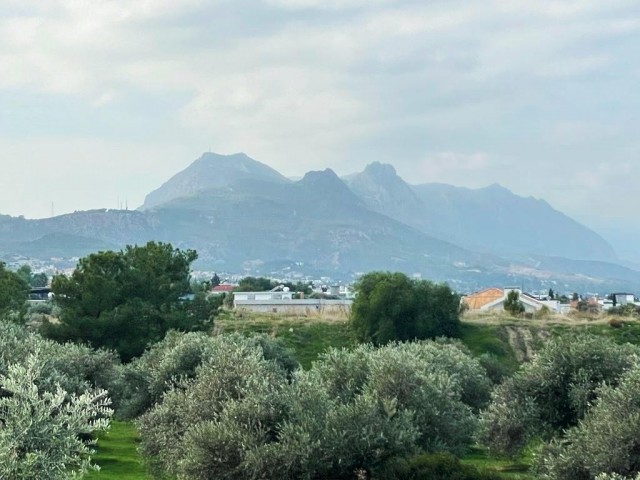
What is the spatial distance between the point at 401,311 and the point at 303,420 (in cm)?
4939

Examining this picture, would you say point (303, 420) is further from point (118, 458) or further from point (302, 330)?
point (302, 330)

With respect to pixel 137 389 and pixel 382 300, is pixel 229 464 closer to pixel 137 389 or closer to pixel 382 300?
pixel 137 389

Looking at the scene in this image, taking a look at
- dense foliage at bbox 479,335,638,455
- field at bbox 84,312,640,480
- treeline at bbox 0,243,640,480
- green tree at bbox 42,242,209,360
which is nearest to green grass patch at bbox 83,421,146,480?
treeline at bbox 0,243,640,480

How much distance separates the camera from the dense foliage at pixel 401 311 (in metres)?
71.8

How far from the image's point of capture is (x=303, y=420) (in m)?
23.5

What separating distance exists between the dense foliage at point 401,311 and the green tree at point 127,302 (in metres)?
16.4

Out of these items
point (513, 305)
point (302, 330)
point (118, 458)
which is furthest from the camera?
point (513, 305)

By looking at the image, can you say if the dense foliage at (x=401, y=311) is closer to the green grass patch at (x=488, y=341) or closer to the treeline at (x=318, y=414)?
the green grass patch at (x=488, y=341)

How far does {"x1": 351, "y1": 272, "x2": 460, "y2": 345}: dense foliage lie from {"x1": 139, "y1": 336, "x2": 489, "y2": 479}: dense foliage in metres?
40.7

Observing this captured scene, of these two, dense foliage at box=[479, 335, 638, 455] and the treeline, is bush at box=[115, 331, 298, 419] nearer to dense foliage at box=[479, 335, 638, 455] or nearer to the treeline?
the treeline

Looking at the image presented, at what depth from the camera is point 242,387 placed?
25.4 m

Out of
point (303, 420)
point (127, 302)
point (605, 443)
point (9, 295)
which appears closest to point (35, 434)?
point (303, 420)

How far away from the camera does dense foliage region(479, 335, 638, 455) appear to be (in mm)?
27375

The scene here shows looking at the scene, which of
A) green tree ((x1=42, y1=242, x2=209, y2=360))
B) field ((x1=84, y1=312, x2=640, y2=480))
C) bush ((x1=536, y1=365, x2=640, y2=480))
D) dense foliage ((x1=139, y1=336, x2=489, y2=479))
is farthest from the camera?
field ((x1=84, y1=312, x2=640, y2=480))
